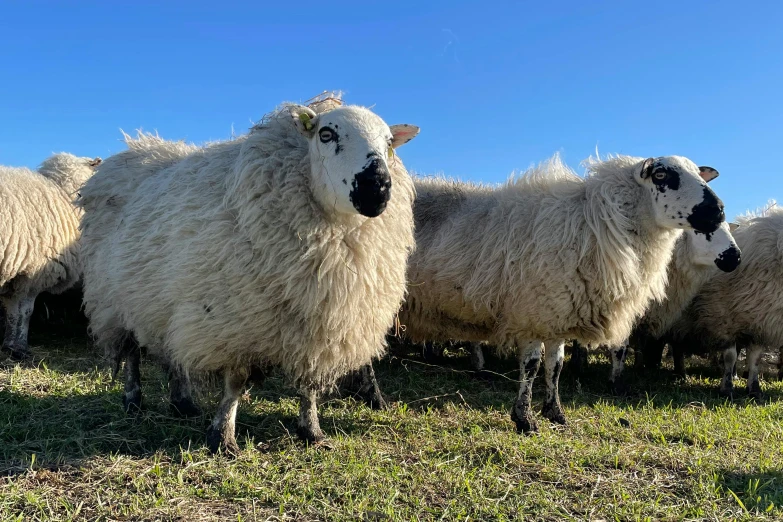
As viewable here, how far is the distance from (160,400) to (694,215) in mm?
4796

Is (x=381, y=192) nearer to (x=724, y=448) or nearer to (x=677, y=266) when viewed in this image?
(x=724, y=448)

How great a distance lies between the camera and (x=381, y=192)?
3.29 meters

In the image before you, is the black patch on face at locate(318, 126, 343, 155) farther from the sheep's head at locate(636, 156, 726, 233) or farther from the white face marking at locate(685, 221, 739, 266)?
the white face marking at locate(685, 221, 739, 266)

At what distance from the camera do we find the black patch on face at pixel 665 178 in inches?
191

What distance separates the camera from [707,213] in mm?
4719

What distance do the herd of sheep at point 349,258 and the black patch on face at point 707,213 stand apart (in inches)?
0.6

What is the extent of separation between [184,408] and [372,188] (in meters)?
2.67

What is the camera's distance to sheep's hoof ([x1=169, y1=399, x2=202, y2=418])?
4.65 m

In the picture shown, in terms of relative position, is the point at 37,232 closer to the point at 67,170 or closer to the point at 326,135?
the point at 67,170

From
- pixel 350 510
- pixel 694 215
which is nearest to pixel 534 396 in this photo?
pixel 694 215

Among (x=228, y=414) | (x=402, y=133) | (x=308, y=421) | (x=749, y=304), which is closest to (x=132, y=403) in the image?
(x=228, y=414)

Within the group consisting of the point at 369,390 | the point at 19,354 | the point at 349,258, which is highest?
the point at 349,258

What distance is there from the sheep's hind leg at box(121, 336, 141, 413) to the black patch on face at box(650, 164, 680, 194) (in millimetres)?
4636

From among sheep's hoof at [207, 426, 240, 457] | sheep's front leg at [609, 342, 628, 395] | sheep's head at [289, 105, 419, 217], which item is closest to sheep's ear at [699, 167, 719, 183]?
sheep's front leg at [609, 342, 628, 395]
